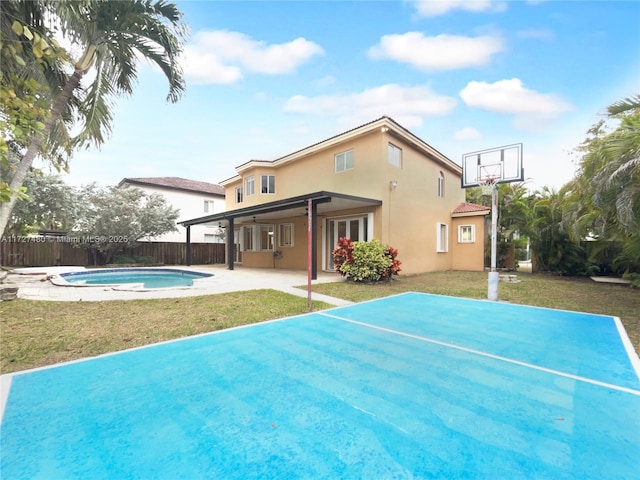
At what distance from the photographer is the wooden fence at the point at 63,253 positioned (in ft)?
58.2

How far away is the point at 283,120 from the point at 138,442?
17.9 meters

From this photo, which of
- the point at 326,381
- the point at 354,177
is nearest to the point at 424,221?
the point at 354,177

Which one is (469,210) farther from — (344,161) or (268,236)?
(268,236)

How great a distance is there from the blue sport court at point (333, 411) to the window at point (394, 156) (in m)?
10.2

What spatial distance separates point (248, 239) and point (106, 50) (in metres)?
14.6

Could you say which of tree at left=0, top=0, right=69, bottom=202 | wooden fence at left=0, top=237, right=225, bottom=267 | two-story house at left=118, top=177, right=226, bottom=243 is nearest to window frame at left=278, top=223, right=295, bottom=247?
wooden fence at left=0, top=237, right=225, bottom=267

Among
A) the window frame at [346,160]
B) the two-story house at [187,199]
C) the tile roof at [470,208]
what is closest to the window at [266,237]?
the window frame at [346,160]

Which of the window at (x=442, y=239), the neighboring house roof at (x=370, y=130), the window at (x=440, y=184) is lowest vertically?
the window at (x=442, y=239)

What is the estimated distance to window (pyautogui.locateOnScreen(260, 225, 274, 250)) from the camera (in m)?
18.7

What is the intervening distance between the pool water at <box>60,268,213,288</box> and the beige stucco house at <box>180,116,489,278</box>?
2.92 meters

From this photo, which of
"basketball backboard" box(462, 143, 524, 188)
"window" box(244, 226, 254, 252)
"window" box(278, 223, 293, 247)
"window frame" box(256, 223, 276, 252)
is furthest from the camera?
"window" box(244, 226, 254, 252)

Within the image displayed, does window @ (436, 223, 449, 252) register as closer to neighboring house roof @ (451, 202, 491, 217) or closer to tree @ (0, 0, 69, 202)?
neighboring house roof @ (451, 202, 491, 217)

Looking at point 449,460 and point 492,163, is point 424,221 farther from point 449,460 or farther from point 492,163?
point 449,460

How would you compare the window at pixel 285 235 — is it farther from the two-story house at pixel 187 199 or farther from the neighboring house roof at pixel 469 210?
the neighboring house roof at pixel 469 210
